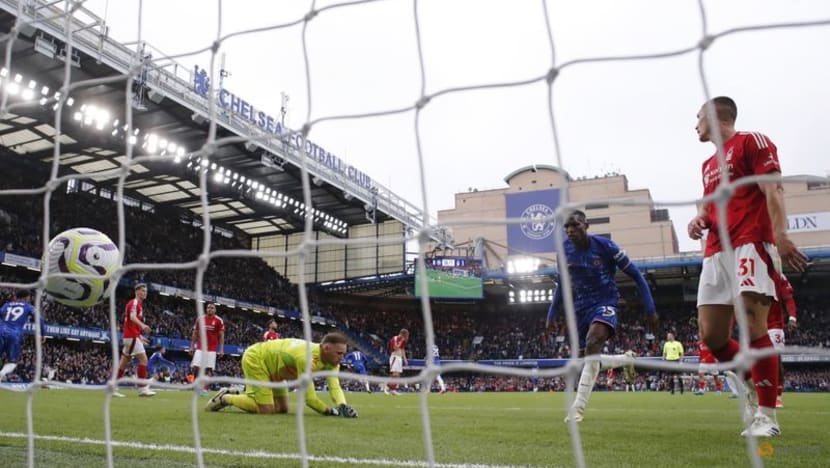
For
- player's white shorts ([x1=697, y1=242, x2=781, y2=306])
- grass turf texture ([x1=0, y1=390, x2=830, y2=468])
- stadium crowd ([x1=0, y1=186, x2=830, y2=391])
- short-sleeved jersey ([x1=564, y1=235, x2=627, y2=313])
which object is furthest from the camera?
stadium crowd ([x1=0, y1=186, x2=830, y2=391])

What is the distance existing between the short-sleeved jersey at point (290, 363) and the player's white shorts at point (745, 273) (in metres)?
3.28

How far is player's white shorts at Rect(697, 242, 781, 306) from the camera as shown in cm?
338

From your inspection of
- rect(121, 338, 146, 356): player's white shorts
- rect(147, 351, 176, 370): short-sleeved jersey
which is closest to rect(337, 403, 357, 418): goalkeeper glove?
rect(121, 338, 146, 356): player's white shorts

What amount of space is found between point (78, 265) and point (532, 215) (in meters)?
26.2

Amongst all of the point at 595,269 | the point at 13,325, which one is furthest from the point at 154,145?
the point at 595,269

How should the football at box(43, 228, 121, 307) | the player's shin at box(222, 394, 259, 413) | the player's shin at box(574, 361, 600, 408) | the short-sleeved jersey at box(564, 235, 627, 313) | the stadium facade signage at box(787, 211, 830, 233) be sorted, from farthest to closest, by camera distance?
the stadium facade signage at box(787, 211, 830, 233) < the player's shin at box(222, 394, 259, 413) < the short-sleeved jersey at box(564, 235, 627, 313) < the player's shin at box(574, 361, 600, 408) < the football at box(43, 228, 121, 307)

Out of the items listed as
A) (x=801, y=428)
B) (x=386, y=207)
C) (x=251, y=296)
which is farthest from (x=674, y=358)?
(x=251, y=296)

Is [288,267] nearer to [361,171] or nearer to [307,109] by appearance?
→ [361,171]

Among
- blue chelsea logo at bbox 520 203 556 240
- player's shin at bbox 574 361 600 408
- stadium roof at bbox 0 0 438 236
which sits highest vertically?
stadium roof at bbox 0 0 438 236

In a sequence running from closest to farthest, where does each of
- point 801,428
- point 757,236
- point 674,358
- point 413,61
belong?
point 757,236 → point 413,61 → point 801,428 → point 674,358

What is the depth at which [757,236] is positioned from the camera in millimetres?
3441

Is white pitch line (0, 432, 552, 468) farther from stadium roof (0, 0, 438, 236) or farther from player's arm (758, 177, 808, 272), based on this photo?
stadium roof (0, 0, 438, 236)

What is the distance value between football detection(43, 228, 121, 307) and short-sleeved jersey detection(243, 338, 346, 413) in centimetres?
166

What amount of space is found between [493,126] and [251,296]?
29735mm
